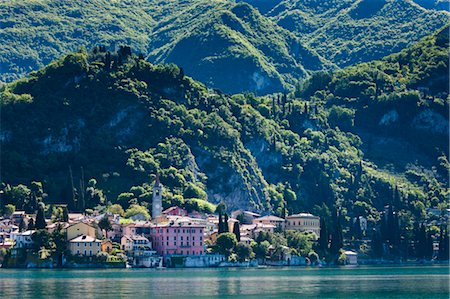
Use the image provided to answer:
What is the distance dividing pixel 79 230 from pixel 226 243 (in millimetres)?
20383

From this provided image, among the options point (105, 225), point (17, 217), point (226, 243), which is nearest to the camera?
point (226, 243)

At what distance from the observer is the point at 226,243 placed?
182 meters

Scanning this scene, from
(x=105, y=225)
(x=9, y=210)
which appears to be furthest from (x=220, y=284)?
(x=9, y=210)

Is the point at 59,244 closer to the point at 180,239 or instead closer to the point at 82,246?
the point at 82,246

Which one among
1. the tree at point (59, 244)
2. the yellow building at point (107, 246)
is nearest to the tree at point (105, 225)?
the yellow building at point (107, 246)

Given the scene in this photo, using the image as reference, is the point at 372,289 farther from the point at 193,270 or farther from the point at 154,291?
the point at 193,270

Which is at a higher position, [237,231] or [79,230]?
[237,231]

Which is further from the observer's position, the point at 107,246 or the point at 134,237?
the point at 134,237

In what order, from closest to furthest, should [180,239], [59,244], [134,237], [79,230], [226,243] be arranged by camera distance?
[59,244]
[79,230]
[134,237]
[226,243]
[180,239]

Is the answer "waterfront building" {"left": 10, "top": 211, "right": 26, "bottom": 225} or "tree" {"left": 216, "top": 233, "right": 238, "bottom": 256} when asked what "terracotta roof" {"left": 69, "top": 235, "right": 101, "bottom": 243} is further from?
"waterfront building" {"left": 10, "top": 211, "right": 26, "bottom": 225}

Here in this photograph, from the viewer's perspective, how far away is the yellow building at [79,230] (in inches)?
6772

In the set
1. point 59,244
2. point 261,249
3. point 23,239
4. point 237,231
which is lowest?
point 261,249

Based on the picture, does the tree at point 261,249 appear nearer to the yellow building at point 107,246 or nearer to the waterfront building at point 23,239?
the yellow building at point 107,246

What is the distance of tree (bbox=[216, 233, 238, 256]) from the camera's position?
182 metres
